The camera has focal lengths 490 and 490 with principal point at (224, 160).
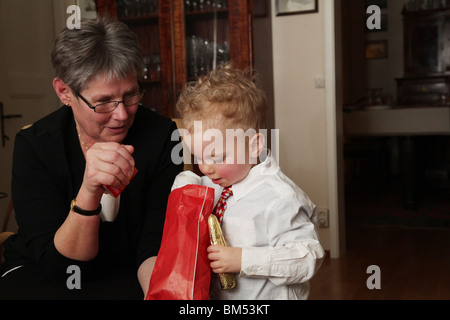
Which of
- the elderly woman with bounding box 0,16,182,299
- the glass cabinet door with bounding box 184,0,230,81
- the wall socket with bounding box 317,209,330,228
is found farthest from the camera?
the wall socket with bounding box 317,209,330,228

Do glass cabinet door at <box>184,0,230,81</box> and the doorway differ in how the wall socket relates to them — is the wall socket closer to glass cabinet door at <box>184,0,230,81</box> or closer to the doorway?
the doorway

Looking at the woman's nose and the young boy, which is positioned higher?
the woman's nose

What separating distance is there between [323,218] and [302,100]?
2.80 ft

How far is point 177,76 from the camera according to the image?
3.30 metres

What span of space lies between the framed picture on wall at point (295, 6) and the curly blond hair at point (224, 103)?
2.44 m

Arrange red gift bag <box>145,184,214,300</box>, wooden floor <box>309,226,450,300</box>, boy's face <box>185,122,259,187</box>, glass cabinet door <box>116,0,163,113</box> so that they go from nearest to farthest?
red gift bag <box>145,184,214,300</box>
boy's face <box>185,122,259,187</box>
wooden floor <box>309,226,450,300</box>
glass cabinet door <box>116,0,163,113</box>

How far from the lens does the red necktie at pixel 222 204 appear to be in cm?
109

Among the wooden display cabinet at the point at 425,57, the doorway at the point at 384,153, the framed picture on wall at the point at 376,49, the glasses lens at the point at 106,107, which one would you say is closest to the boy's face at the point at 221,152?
the glasses lens at the point at 106,107

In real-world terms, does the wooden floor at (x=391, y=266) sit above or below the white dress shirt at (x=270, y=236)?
below

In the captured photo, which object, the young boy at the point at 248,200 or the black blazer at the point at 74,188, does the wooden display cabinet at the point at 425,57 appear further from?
the young boy at the point at 248,200

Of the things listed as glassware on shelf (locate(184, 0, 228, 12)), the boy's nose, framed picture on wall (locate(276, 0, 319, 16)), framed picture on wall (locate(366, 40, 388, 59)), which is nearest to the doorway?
framed picture on wall (locate(366, 40, 388, 59))

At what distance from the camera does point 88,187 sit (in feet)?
3.50

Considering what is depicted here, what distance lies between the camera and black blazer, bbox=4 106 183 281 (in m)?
1.33

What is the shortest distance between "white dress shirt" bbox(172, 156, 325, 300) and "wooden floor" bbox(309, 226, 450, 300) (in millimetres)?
1873
